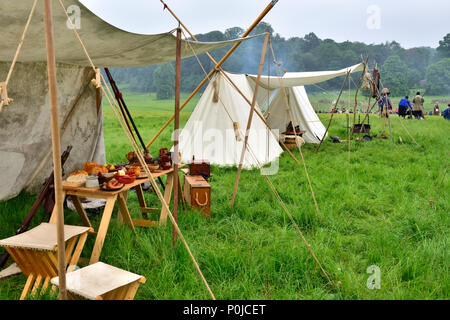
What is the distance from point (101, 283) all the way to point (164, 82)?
136ft

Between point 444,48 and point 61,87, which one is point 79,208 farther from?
point 444,48

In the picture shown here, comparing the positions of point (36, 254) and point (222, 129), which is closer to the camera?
point (36, 254)

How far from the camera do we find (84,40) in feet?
7.45

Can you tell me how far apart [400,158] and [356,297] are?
5.15 meters

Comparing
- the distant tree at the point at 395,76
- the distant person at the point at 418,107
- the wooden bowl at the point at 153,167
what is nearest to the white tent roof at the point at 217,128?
the wooden bowl at the point at 153,167

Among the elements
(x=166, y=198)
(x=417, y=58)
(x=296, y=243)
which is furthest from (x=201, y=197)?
(x=417, y=58)

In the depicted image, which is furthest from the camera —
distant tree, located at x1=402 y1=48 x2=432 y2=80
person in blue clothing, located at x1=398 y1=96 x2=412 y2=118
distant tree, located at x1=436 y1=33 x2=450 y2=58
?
distant tree, located at x1=402 y1=48 x2=432 y2=80

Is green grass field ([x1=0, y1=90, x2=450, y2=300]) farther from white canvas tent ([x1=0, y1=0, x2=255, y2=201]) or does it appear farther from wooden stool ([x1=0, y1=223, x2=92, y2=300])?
white canvas tent ([x1=0, y1=0, x2=255, y2=201])

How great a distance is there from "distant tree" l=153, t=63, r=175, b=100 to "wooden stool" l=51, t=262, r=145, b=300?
125 ft

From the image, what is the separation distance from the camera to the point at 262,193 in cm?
400

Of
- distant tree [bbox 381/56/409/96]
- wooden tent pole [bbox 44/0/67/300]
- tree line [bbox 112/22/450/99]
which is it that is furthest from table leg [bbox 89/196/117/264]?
distant tree [bbox 381/56/409/96]

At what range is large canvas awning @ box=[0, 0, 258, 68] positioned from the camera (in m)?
1.81

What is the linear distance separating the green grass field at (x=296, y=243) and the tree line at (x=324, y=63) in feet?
109

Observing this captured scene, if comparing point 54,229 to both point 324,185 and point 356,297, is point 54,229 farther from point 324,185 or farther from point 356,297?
point 324,185
